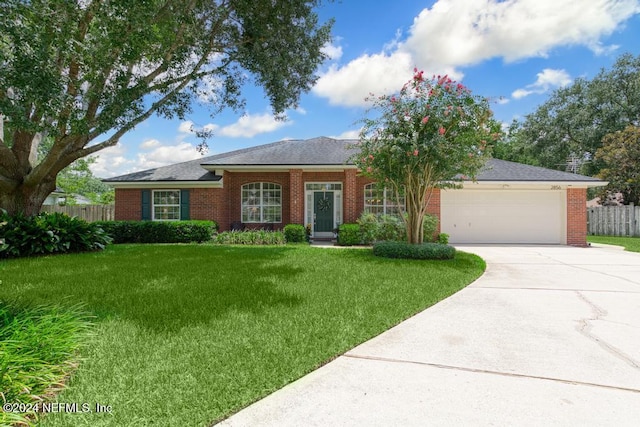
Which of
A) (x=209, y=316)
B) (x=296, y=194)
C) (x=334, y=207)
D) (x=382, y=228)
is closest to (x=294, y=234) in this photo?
(x=296, y=194)

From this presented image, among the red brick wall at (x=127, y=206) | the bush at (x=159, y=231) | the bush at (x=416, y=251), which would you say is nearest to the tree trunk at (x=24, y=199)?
the bush at (x=159, y=231)

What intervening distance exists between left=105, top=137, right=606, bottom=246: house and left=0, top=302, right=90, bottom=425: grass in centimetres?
1051

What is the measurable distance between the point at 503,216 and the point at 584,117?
670 inches

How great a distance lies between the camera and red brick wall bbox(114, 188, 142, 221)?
14.2m

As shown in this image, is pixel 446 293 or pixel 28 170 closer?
pixel 446 293

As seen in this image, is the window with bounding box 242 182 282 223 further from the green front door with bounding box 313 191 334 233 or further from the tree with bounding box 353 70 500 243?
the tree with bounding box 353 70 500 243

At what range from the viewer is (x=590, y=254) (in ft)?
33.7

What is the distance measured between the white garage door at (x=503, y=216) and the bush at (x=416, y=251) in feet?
17.3

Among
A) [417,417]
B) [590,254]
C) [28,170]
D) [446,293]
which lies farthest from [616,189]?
[28,170]

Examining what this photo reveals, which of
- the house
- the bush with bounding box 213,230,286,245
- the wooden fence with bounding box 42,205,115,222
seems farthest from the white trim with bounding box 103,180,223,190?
the wooden fence with bounding box 42,205,115,222

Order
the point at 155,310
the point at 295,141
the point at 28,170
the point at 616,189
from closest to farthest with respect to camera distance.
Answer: the point at 155,310 < the point at 28,170 < the point at 295,141 < the point at 616,189

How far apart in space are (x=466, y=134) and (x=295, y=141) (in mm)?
10515

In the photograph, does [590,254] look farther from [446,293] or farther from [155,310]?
[155,310]

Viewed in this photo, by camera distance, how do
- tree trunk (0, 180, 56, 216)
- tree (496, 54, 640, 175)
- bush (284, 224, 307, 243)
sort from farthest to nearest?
tree (496, 54, 640, 175) → bush (284, 224, 307, 243) → tree trunk (0, 180, 56, 216)
